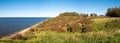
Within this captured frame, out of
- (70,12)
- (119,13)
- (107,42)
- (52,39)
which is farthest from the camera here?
(70,12)

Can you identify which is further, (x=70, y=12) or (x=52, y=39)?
(x=70, y=12)

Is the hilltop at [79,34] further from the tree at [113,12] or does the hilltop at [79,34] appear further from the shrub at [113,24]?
the tree at [113,12]

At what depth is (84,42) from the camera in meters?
19.0

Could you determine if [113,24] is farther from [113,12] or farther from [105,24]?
[113,12]

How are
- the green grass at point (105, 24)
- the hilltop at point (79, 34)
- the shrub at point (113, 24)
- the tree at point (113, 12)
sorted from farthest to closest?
the tree at point (113, 12), the green grass at point (105, 24), the shrub at point (113, 24), the hilltop at point (79, 34)

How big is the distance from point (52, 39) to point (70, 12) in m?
36.1

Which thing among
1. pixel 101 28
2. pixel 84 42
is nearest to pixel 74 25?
pixel 101 28

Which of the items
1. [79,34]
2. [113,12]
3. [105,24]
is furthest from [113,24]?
[113,12]

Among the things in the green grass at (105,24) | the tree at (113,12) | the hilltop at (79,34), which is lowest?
the hilltop at (79,34)

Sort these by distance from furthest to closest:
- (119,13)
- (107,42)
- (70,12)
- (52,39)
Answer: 1. (70,12)
2. (119,13)
3. (52,39)
4. (107,42)

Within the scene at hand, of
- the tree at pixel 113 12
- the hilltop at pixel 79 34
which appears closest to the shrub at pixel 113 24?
the hilltop at pixel 79 34

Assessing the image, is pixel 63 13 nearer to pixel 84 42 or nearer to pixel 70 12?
pixel 70 12

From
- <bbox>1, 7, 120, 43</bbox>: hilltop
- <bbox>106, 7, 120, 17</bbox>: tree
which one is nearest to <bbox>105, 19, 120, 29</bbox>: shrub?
<bbox>1, 7, 120, 43</bbox>: hilltop

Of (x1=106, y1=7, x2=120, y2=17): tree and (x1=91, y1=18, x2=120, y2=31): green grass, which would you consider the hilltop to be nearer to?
(x1=91, y1=18, x2=120, y2=31): green grass
